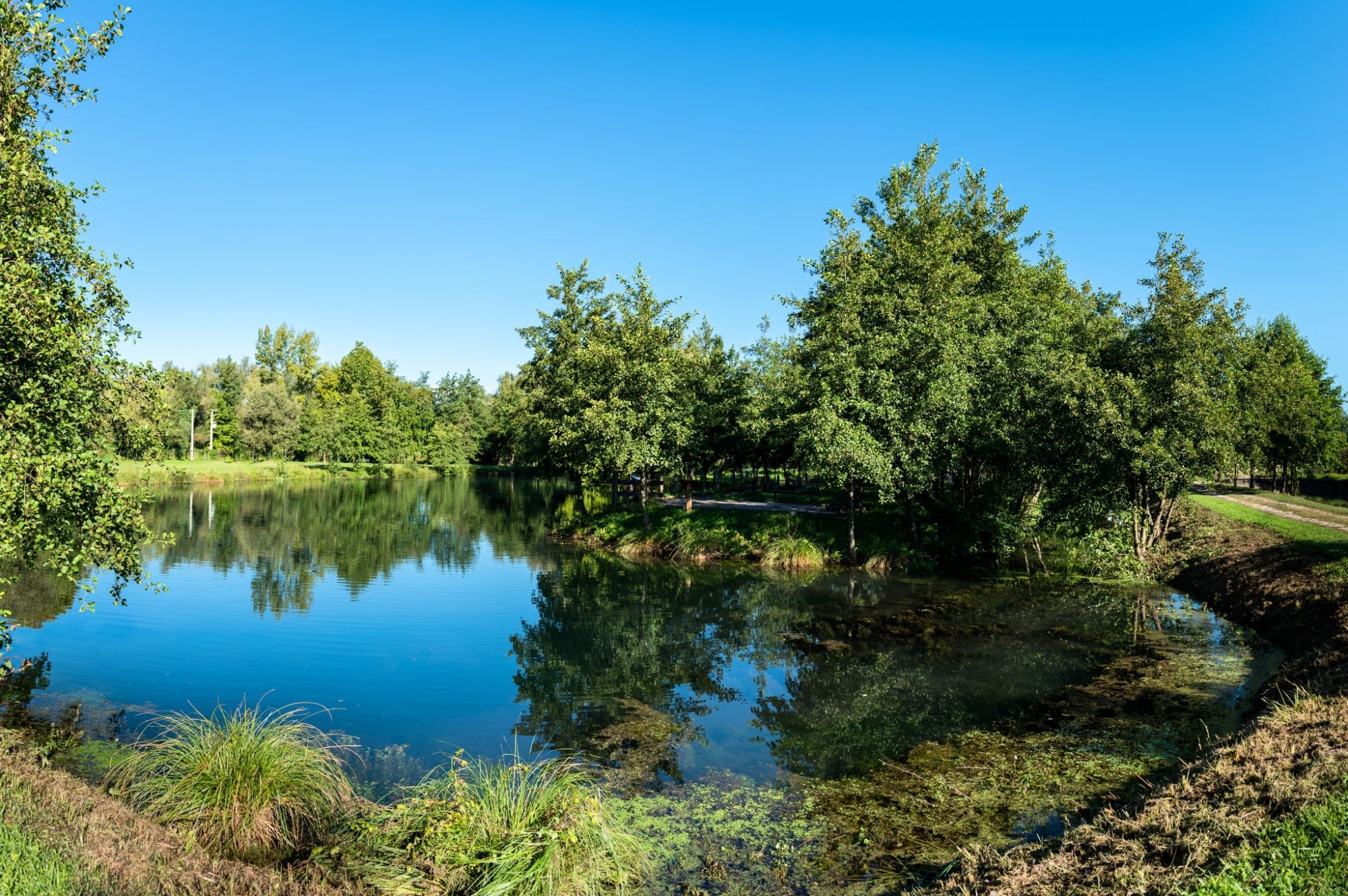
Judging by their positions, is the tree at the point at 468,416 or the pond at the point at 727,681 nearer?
the pond at the point at 727,681

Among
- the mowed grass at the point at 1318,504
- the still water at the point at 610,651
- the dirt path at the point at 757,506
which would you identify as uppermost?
the mowed grass at the point at 1318,504

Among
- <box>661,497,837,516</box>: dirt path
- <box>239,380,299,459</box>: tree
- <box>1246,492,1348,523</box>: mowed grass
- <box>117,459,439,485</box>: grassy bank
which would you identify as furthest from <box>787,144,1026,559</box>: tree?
<box>239,380,299,459</box>: tree

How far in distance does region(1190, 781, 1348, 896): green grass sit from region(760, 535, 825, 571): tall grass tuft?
83.6ft

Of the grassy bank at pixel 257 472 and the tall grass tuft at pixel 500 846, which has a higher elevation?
the grassy bank at pixel 257 472

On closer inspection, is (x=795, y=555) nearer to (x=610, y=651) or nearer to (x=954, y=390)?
(x=954, y=390)

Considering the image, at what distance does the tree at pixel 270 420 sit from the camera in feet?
281

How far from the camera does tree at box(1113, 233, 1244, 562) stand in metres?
21.8

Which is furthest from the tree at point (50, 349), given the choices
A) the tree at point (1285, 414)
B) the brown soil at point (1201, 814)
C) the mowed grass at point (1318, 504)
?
the tree at point (1285, 414)

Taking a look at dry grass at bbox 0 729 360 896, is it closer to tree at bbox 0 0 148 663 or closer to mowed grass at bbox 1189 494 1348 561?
tree at bbox 0 0 148 663

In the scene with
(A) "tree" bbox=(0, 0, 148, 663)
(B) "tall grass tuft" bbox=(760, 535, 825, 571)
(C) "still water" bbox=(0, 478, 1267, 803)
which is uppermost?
(A) "tree" bbox=(0, 0, 148, 663)

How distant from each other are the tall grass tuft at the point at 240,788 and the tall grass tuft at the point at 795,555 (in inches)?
979

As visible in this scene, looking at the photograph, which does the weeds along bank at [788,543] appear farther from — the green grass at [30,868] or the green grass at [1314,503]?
the green grass at [30,868]

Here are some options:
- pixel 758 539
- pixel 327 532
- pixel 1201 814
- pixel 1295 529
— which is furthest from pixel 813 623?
pixel 327 532

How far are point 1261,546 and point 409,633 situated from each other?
27527 millimetres
